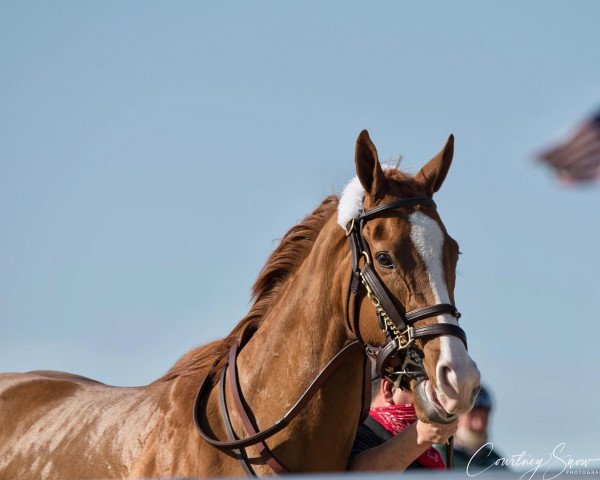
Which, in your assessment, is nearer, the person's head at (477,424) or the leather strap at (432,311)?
the leather strap at (432,311)

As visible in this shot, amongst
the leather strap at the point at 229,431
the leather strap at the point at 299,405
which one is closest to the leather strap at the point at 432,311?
the leather strap at the point at 299,405

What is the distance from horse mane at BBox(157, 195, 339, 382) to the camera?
515cm

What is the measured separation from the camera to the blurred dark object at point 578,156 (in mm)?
3092

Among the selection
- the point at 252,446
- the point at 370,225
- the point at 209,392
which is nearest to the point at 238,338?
the point at 209,392

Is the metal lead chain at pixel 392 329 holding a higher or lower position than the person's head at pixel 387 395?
higher

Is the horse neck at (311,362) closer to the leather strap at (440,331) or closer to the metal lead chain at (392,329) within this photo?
the metal lead chain at (392,329)

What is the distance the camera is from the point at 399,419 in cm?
517

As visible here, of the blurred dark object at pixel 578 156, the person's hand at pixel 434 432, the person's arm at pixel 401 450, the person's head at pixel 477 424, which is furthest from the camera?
the person's head at pixel 477 424

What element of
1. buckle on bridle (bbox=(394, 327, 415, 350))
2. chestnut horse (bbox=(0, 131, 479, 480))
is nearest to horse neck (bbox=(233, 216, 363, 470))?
chestnut horse (bbox=(0, 131, 479, 480))

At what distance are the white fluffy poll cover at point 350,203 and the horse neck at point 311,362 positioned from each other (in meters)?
0.09

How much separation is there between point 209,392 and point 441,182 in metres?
1.53

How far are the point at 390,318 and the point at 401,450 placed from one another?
71 centimetres

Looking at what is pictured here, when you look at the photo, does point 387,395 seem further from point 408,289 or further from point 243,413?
point 408,289

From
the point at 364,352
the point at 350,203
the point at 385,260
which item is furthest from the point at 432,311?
the point at 350,203
